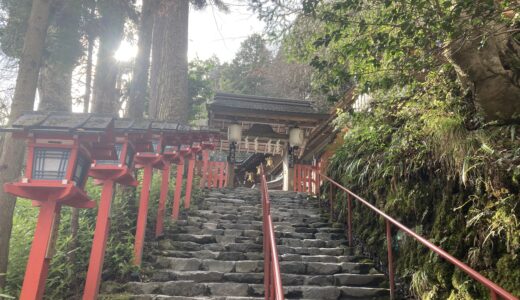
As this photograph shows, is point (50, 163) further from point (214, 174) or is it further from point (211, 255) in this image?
point (214, 174)

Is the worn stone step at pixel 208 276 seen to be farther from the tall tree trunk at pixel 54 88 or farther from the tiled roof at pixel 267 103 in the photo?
the tiled roof at pixel 267 103

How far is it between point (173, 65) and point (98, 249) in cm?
735

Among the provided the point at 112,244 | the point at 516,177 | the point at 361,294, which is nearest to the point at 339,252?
the point at 361,294

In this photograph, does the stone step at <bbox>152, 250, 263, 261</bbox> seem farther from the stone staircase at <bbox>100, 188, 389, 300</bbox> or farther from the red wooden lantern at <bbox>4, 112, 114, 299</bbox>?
the red wooden lantern at <bbox>4, 112, 114, 299</bbox>

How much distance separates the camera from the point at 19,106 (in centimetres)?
448

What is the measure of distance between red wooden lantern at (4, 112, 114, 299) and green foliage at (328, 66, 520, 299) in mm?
3235

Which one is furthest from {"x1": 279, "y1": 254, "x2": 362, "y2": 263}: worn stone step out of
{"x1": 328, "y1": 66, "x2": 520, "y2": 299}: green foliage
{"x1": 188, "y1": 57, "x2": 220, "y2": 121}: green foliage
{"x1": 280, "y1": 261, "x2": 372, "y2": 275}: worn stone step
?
{"x1": 188, "y1": 57, "x2": 220, "y2": 121}: green foliage

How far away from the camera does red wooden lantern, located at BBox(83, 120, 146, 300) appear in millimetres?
3816

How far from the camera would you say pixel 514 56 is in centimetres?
461

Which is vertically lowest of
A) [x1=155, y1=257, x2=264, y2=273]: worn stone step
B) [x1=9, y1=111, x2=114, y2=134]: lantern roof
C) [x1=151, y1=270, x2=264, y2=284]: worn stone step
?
[x1=151, y1=270, x2=264, y2=284]: worn stone step

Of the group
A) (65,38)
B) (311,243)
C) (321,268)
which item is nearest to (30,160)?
(321,268)

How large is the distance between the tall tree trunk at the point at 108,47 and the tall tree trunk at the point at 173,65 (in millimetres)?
1199

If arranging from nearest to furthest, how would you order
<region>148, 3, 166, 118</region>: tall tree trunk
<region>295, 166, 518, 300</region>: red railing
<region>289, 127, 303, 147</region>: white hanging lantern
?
1. <region>295, 166, 518, 300</region>: red railing
2. <region>148, 3, 166, 118</region>: tall tree trunk
3. <region>289, 127, 303, 147</region>: white hanging lantern

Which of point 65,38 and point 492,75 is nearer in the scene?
point 492,75
